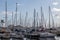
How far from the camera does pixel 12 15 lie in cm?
3891

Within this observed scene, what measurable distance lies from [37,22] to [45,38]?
21.2 metres

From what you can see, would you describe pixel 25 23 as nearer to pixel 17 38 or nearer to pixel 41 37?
pixel 17 38

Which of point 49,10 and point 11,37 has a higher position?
point 49,10

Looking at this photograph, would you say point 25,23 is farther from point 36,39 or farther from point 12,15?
point 36,39

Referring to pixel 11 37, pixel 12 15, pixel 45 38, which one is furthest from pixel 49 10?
pixel 45 38

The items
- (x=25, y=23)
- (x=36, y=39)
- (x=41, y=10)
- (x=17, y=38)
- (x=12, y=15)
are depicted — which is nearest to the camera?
(x=36, y=39)

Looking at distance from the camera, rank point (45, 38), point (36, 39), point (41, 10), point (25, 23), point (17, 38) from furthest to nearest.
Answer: point (25, 23), point (41, 10), point (17, 38), point (36, 39), point (45, 38)

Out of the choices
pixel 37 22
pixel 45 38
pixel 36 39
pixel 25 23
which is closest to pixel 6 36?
pixel 36 39

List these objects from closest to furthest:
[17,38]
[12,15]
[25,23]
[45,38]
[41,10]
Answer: [45,38] < [17,38] < [41,10] < [12,15] < [25,23]

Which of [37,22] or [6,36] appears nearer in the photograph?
[6,36]

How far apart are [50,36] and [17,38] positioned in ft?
17.7

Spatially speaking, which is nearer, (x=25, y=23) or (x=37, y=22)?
(x=37, y=22)

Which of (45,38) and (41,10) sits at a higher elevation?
(41,10)

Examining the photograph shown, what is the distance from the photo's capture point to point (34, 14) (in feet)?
121
